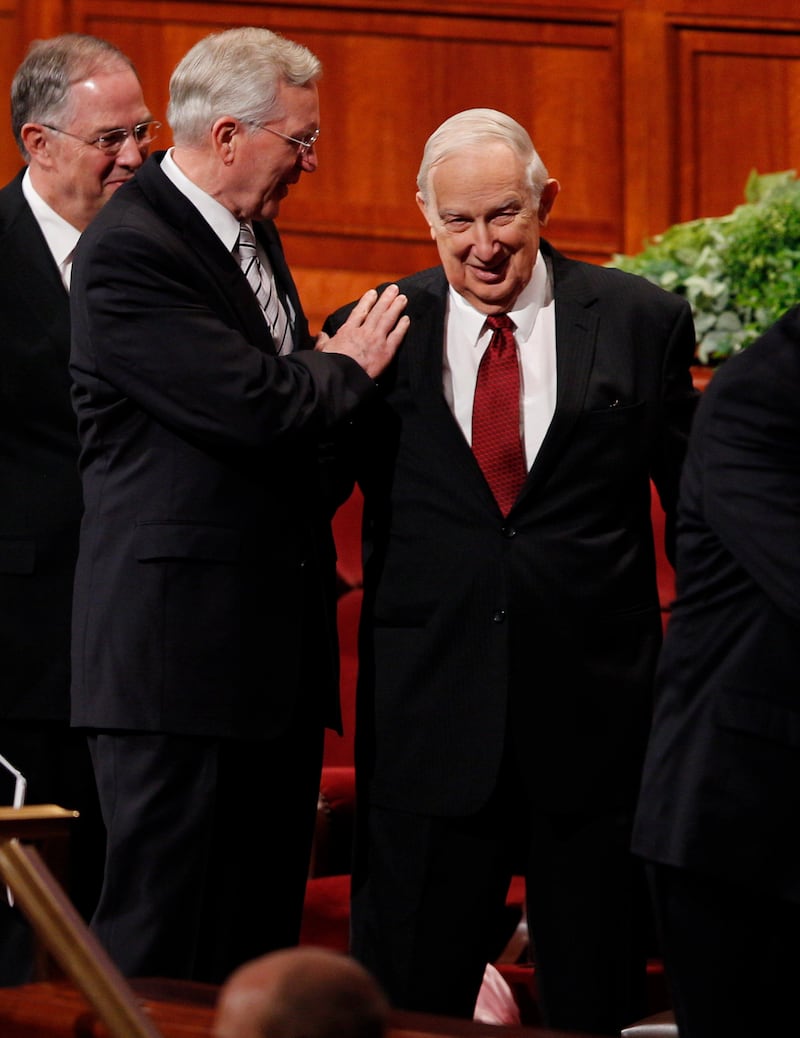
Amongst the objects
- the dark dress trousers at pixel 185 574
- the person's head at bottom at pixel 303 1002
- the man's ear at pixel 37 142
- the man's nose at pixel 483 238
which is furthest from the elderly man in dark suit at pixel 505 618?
the person's head at bottom at pixel 303 1002

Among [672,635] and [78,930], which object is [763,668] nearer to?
[672,635]

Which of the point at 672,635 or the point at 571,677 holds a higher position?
the point at 672,635

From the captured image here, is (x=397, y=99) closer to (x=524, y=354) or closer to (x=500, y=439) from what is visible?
(x=524, y=354)

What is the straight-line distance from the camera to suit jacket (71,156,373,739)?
2234 mm

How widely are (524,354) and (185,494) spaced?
0.50m

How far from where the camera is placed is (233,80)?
2.41 m

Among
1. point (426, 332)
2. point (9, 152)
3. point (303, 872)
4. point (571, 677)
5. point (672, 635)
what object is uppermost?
point (9, 152)

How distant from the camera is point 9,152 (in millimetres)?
4547

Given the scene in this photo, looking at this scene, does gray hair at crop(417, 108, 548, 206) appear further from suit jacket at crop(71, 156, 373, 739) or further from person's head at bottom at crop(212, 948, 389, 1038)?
person's head at bottom at crop(212, 948, 389, 1038)

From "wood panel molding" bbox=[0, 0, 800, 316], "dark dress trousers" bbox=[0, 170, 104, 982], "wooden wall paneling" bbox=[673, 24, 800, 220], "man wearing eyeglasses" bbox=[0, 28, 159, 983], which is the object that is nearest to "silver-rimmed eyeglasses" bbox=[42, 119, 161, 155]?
"man wearing eyeglasses" bbox=[0, 28, 159, 983]

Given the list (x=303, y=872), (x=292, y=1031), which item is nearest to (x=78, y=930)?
(x=292, y=1031)

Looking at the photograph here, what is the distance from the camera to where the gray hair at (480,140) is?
7.80 feet

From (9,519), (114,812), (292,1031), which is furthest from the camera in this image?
(9,519)

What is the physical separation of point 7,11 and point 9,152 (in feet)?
1.52
